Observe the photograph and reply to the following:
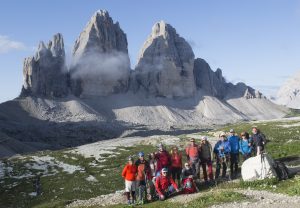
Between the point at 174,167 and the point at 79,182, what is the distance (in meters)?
21.4

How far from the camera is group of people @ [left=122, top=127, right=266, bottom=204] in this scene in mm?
27031

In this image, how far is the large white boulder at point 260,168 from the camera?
2767 cm

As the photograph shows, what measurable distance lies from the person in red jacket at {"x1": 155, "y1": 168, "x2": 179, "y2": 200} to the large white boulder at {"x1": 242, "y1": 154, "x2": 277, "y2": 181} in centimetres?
488

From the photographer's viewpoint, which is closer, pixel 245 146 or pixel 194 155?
pixel 194 155

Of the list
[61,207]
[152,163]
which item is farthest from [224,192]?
[61,207]

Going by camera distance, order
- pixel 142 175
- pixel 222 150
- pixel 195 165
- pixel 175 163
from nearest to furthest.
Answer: pixel 142 175 → pixel 175 163 → pixel 195 165 → pixel 222 150

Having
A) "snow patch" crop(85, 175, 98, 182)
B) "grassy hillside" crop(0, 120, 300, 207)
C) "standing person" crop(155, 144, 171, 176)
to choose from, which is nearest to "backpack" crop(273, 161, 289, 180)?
"grassy hillside" crop(0, 120, 300, 207)

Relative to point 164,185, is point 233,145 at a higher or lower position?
higher

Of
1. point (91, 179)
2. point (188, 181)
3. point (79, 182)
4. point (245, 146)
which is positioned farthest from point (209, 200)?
point (91, 179)

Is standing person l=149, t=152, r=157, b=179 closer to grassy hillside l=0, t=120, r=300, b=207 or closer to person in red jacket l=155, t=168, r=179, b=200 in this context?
person in red jacket l=155, t=168, r=179, b=200

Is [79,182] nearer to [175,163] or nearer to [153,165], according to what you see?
[175,163]

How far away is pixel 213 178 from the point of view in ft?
105

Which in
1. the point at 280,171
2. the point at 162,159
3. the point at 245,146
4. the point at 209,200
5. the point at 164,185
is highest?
the point at 245,146

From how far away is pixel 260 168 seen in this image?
2781 centimetres
